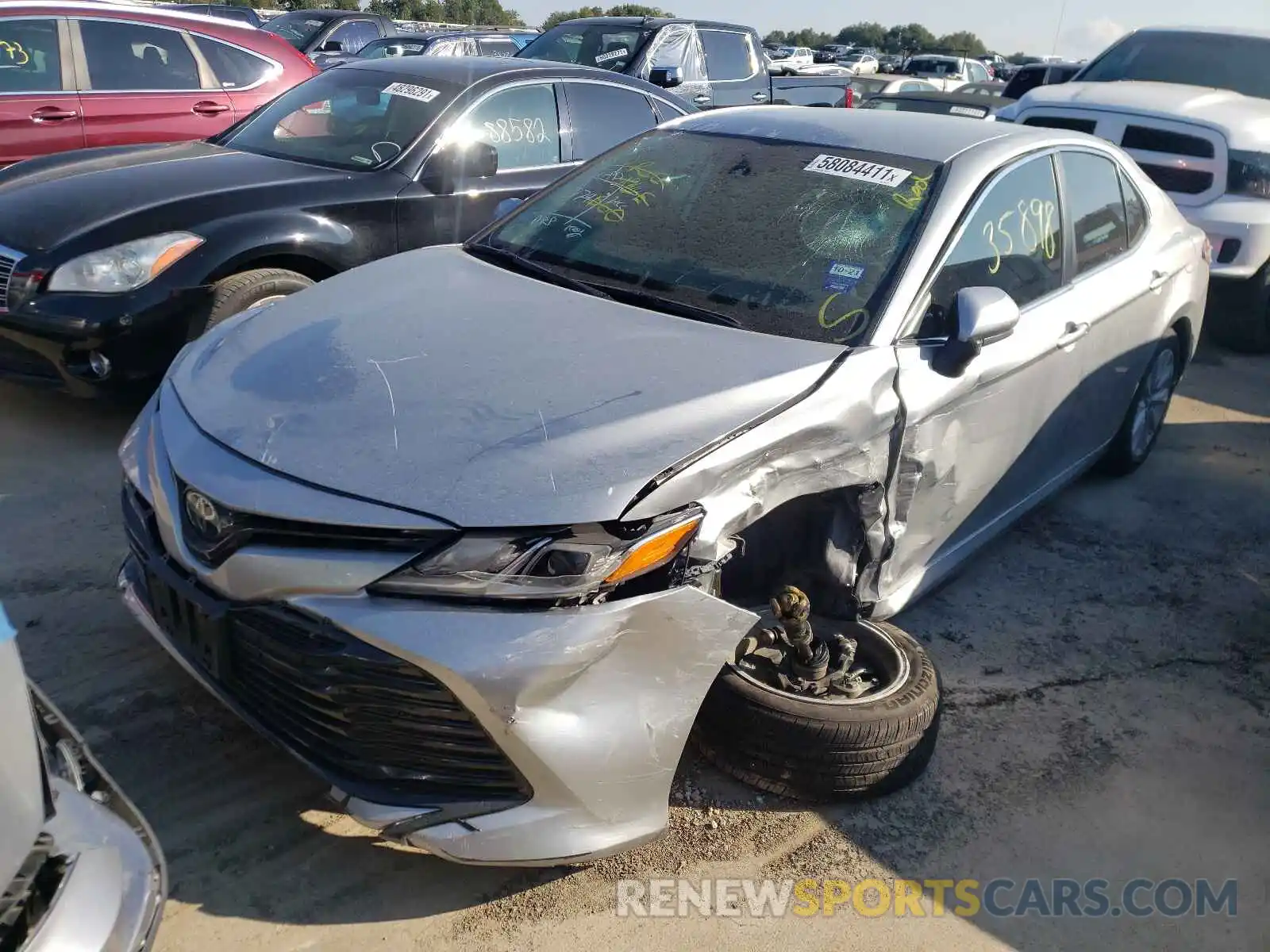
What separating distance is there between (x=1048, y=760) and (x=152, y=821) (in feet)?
7.88

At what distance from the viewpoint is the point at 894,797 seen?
2.95 metres

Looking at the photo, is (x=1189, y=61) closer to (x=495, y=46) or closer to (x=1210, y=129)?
(x=1210, y=129)

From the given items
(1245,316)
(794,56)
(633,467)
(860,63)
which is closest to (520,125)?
(633,467)

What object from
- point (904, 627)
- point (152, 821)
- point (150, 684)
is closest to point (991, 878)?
point (904, 627)

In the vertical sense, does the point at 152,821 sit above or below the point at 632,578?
below

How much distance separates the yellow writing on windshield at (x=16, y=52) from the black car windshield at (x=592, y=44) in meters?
4.80

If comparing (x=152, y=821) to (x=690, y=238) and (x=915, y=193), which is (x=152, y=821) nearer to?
(x=690, y=238)

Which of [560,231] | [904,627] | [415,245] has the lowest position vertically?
[904,627]

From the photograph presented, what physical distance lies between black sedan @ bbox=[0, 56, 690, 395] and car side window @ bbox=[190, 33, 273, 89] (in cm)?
140

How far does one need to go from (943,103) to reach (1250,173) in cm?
380

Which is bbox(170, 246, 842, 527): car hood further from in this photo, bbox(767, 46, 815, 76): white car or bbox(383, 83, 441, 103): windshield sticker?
bbox(767, 46, 815, 76): white car

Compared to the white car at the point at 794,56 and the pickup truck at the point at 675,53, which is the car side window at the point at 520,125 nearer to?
the pickup truck at the point at 675,53

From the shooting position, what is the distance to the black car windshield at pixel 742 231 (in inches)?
121

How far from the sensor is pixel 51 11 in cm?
634
